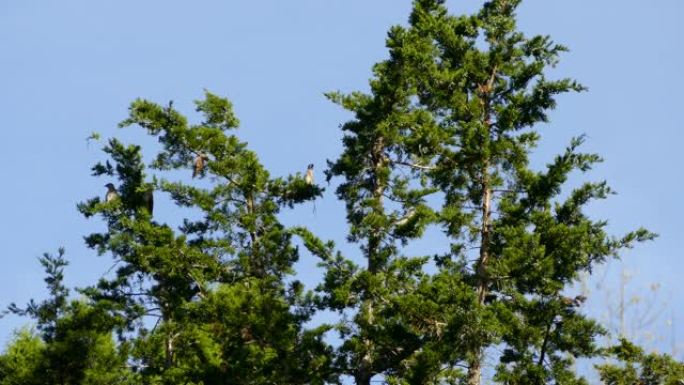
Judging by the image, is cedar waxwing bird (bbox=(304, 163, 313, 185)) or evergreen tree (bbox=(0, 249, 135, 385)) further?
cedar waxwing bird (bbox=(304, 163, 313, 185))

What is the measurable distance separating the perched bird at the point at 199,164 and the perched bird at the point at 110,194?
7.14 ft

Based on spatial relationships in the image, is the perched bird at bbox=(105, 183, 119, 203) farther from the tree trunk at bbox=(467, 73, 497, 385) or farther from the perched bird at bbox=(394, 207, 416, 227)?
the tree trunk at bbox=(467, 73, 497, 385)

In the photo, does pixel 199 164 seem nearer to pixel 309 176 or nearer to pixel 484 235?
pixel 309 176

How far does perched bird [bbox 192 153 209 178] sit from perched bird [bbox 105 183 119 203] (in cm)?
218

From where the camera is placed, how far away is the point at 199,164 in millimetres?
30469

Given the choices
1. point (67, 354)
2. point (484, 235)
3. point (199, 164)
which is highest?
point (199, 164)

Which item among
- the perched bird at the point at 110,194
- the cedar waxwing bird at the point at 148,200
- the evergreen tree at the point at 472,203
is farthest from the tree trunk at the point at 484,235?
the perched bird at the point at 110,194

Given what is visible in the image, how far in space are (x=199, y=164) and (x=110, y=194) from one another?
2.52 m

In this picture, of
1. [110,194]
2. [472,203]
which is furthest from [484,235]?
[110,194]

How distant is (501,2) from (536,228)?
7.96 m

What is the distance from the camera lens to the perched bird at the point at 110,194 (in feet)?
102

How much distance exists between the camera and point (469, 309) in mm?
24984

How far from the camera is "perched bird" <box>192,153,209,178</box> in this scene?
30.5m

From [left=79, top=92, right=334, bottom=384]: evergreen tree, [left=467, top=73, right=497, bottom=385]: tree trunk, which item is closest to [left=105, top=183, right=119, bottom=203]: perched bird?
[left=79, top=92, right=334, bottom=384]: evergreen tree
